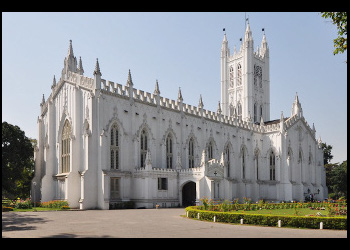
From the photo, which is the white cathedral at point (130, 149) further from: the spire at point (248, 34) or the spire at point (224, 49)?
the spire at point (224, 49)

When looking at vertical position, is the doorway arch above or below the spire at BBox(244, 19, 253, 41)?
below

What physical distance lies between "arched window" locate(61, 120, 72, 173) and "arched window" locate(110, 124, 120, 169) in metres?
5.22

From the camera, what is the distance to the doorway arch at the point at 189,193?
50.8 metres

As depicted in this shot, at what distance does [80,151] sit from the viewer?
4456cm

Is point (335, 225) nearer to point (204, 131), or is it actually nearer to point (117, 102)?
point (117, 102)

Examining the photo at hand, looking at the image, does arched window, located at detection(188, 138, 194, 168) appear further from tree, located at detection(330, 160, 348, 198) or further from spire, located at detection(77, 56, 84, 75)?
tree, located at detection(330, 160, 348, 198)

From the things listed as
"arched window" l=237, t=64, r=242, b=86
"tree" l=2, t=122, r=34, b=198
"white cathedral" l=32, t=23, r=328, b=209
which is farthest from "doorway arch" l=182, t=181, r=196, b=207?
"arched window" l=237, t=64, r=242, b=86

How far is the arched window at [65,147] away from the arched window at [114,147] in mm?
5216

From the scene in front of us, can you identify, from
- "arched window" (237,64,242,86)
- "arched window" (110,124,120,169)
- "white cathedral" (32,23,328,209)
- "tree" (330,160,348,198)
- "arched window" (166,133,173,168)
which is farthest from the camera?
"arched window" (237,64,242,86)

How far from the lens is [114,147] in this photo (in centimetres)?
4556

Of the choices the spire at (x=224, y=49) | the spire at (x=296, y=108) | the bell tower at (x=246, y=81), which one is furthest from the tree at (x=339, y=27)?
the spire at (x=224, y=49)

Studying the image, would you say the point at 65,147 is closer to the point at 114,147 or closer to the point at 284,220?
the point at 114,147

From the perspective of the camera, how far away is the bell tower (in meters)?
86.0
